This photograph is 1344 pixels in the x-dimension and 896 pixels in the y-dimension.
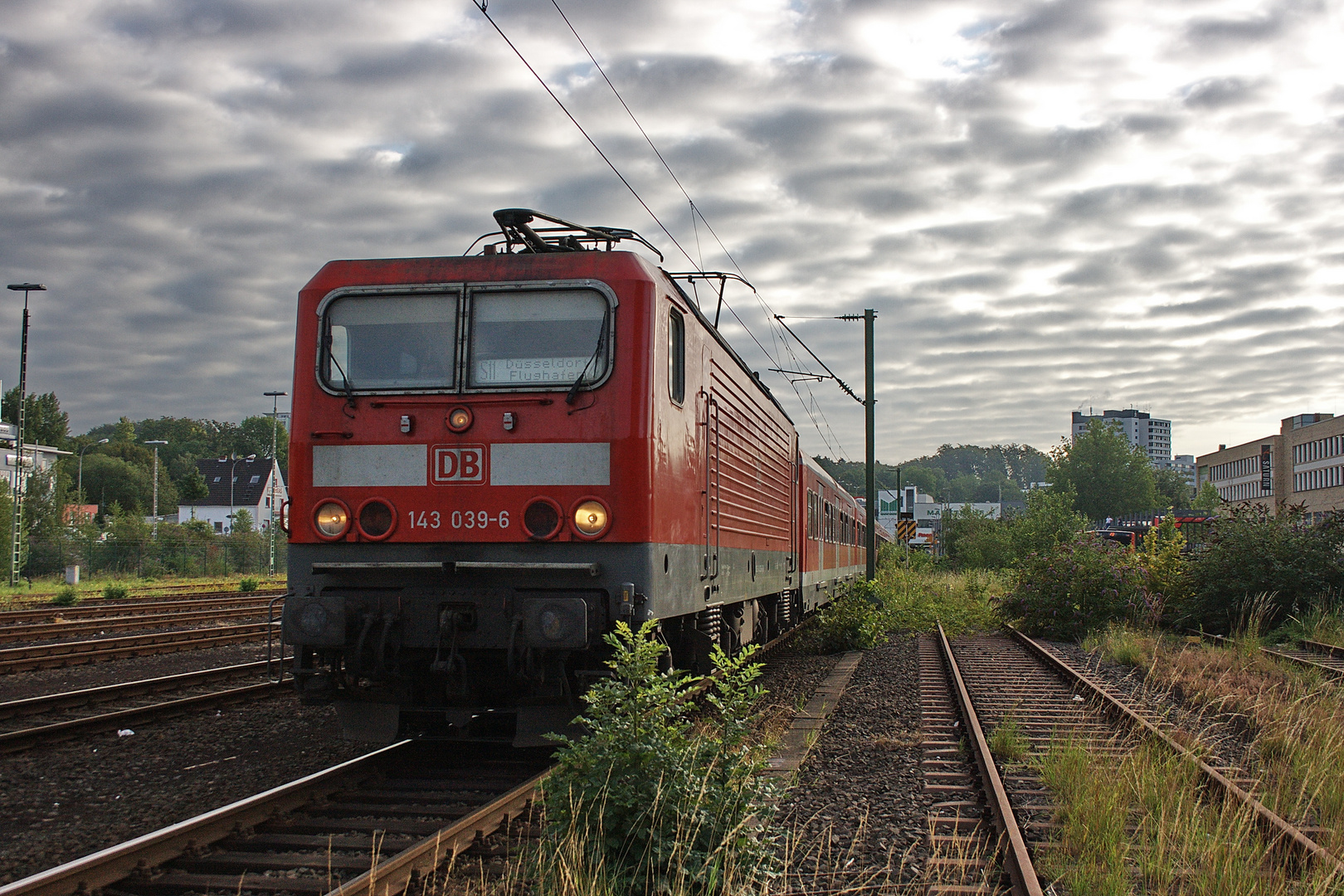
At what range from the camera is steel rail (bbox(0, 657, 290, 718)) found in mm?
8656

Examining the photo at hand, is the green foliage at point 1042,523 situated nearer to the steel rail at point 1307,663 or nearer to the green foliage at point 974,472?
the steel rail at point 1307,663

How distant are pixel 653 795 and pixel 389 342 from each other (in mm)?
3699

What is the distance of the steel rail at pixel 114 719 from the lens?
7234 millimetres

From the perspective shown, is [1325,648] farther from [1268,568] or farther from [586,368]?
[586,368]

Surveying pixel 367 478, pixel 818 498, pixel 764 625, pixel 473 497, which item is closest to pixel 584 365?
pixel 473 497

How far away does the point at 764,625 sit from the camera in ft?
40.9

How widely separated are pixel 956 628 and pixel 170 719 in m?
14.6

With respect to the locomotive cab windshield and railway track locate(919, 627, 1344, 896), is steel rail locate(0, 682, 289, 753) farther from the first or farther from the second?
railway track locate(919, 627, 1344, 896)

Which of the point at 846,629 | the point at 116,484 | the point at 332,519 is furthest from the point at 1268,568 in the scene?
the point at 116,484

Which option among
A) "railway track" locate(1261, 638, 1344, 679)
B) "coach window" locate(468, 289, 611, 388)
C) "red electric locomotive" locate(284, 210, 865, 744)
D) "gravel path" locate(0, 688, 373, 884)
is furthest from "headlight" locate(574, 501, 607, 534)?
"railway track" locate(1261, 638, 1344, 679)

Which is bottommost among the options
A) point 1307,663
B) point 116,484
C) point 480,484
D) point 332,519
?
point 1307,663

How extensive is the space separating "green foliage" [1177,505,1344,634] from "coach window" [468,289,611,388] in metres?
13.4

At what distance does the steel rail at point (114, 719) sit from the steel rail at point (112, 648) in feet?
11.5

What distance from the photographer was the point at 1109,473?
91.8 metres
